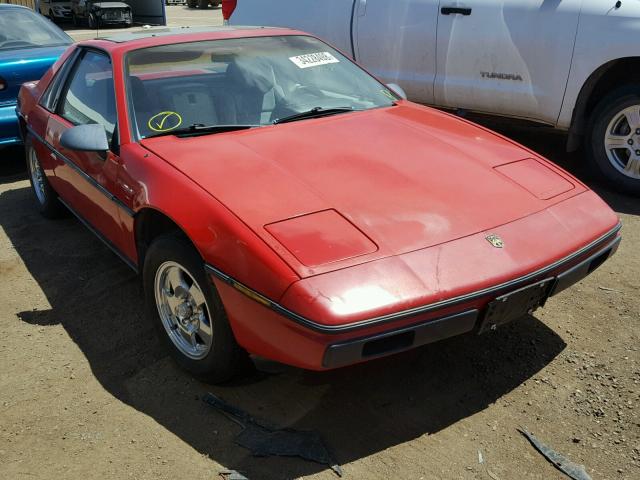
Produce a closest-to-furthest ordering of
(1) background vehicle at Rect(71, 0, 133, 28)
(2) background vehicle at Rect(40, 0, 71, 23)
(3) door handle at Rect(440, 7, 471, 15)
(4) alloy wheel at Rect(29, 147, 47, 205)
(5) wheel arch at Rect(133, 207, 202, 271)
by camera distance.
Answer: (5) wheel arch at Rect(133, 207, 202, 271)
(4) alloy wheel at Rect(29, 147, 47, 205)
(3) door handle at Rect(440, 7, 471, 15)
(1) background vehicle at Rect(71, 0, 133, 28)
(2) background vehicle at Rect(40, 0, 71, 23)

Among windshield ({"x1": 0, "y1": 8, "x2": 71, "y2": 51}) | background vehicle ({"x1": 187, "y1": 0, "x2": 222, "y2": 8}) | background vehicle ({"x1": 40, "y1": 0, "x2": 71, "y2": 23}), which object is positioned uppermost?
windshield ({"x1": 0, "y1": 8, "x2": 71, "y2": 51})

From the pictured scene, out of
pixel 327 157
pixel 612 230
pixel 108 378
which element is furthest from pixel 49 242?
pixel 612 230

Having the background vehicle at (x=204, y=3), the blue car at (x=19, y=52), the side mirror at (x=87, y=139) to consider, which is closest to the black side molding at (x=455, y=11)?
the side mirror at (x=87, y=139)

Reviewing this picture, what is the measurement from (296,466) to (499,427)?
821mm

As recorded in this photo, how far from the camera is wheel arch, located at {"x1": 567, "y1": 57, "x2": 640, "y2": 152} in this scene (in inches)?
195

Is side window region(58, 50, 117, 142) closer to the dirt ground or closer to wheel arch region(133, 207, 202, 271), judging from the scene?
wheel arch region(133, 207, 202, 271)

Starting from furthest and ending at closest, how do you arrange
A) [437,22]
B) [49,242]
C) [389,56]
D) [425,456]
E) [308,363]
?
1. [389,56]
2. [437,22]
3. [49,242]
4. [425,456]
5. [308,363]

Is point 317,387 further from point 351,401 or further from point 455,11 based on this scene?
point 455,11

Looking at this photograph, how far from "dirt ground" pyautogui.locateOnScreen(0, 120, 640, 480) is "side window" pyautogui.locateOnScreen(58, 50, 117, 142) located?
1.04 metres

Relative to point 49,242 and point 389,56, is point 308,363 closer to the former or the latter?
point 49,242

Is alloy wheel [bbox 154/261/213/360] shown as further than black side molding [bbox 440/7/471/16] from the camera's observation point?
No

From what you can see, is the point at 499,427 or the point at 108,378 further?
the point at 108,378

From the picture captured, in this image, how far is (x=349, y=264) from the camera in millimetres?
2404

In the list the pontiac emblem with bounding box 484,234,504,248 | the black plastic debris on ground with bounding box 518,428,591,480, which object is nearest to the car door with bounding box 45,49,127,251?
the pontiac emblem with bounding box 484,234,504,248
